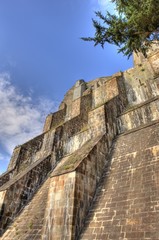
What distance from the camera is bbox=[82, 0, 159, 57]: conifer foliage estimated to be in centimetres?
648

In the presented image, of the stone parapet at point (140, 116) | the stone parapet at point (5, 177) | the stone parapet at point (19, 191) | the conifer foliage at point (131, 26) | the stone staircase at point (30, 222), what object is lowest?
the stone staircase at point (30, 222)

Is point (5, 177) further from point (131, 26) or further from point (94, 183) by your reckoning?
point (131, 26)

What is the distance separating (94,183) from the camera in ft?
20.5

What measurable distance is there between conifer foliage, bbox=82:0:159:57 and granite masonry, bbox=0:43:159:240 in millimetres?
3202

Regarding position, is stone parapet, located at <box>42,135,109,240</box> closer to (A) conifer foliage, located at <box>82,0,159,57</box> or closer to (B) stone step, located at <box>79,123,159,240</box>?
(B) stone step, located at <box>79,123,159,240</box>

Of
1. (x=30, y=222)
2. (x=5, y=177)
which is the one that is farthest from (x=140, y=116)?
(x=5, y=177)

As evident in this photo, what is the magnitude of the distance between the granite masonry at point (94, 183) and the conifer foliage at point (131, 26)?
320 centimetres

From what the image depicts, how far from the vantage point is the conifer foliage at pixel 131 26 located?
648 centimetres

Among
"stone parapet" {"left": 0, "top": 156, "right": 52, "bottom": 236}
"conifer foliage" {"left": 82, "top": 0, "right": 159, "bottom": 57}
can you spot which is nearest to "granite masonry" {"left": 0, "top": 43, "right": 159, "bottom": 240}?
"stone parapet" {"left": 0, "top": 156, "right": 52, "bottom": 236}

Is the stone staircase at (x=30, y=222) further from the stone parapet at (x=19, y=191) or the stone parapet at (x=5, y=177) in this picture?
the stone parapet at (x=5, y=177)

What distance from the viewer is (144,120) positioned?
8555 mm

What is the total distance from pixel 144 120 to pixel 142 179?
3949mm

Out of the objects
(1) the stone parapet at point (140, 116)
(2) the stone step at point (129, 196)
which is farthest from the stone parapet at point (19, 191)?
(1) the stone parapet at point (140, 116)

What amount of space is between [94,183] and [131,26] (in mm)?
6627
